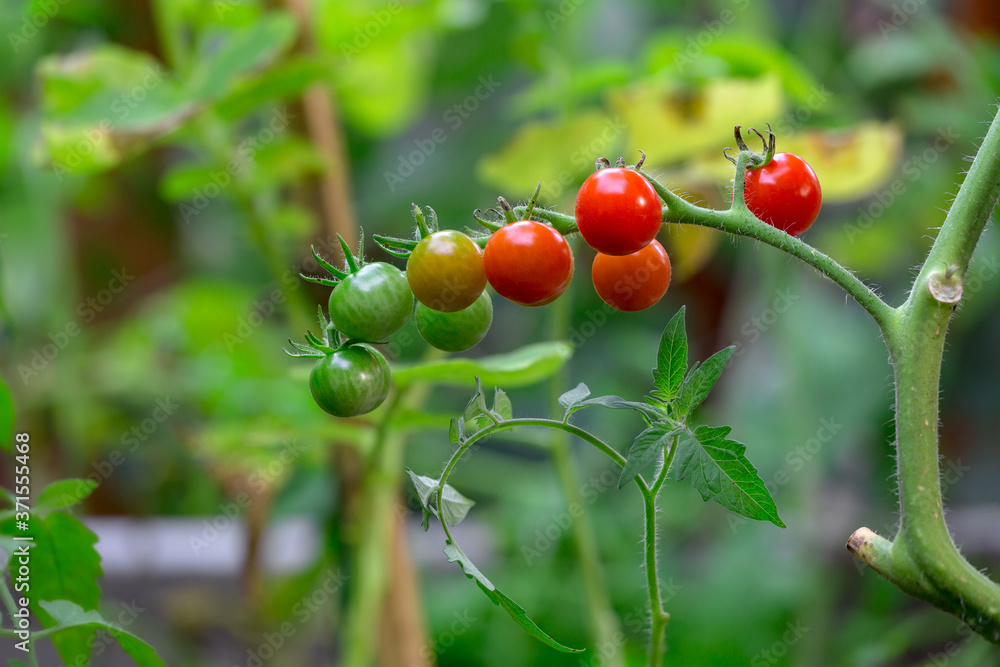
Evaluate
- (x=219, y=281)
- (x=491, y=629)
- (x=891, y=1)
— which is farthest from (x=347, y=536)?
(x=891, y=1)

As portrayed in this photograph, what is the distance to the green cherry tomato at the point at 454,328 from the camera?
28 centimetres

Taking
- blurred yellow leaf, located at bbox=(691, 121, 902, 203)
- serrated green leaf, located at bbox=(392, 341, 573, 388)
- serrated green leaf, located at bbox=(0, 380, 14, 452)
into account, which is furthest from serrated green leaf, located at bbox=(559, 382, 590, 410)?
blurred yellow leaf, located at bbox=(691, 121, 902, 203)

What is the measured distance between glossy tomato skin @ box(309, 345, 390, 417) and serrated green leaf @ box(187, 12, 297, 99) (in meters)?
0.41

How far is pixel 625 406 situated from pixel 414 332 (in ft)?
2.18

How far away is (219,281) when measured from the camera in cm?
129

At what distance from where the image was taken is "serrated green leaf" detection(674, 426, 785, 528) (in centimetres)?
24

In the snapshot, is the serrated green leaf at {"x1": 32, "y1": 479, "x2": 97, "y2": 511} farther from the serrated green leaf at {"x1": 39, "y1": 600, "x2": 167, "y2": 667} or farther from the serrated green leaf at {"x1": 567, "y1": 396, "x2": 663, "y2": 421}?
the serrated green leaf at {"x1": 567, "y1": 396, "x2": 663, "y2": 421}

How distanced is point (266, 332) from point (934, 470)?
109 centimetres

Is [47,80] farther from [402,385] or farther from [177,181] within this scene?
[402,385]

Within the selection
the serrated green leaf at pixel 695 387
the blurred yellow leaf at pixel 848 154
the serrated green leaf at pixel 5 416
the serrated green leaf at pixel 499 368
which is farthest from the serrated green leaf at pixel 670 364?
the blurred yellow leaf at pixel 848 154

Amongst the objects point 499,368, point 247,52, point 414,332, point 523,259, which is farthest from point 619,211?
point 414,332

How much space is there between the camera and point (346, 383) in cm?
25

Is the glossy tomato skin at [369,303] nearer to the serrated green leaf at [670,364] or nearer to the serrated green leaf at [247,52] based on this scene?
the serrated green leaf at [670,364]

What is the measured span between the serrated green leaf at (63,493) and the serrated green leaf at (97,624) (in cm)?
4
